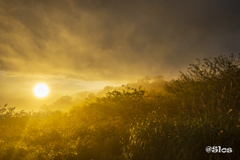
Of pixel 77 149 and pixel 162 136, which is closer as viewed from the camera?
pixel 162 136

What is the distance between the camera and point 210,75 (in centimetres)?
1195

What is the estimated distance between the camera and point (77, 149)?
305 inches

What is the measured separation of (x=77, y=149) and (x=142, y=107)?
883 cm

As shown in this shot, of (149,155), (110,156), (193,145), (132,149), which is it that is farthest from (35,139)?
(193,145)

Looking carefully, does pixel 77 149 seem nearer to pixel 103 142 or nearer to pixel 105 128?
pixel 103 142

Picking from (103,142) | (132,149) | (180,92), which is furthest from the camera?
(180,92)

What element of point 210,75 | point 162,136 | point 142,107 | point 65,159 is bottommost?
point 65,159

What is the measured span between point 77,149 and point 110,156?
5.31ft

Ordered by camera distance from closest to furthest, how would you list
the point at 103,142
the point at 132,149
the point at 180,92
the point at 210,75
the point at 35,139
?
the point at 132,149, the point at 103,142, the point at 35,139, the point at 210,75, the point at 180,92

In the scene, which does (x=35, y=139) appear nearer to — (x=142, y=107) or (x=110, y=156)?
(x=110, y=156)

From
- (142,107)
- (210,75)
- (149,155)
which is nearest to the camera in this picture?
(149,155)

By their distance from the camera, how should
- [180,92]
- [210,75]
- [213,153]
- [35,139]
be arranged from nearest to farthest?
[213,153]
[35,139]
[210,75]
[180,92]

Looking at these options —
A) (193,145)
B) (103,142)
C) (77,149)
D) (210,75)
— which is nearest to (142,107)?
(210,75)

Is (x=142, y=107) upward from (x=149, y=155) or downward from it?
upward
